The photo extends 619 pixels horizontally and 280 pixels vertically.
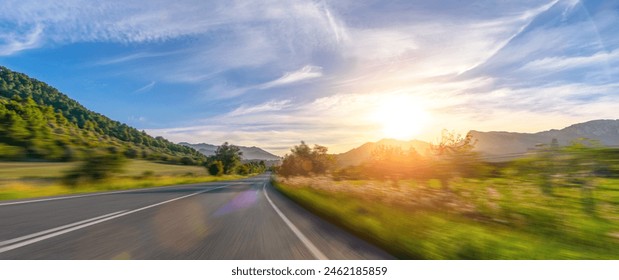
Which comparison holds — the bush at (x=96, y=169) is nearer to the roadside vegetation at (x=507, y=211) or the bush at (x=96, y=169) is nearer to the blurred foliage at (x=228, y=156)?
the roadside vegetation at (x=507, y=211)

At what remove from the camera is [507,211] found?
8656mm

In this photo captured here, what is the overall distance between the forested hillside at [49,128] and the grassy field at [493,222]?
1164 inches

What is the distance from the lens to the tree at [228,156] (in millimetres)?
123431

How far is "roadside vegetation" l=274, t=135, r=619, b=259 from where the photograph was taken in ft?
17.5

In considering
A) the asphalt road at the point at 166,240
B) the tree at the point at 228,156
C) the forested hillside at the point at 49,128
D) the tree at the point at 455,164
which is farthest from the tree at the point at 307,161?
the tree at the point at 228,156

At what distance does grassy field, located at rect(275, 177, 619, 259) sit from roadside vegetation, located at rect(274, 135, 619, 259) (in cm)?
2

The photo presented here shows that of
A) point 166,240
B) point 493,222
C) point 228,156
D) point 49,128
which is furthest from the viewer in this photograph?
point 228,156

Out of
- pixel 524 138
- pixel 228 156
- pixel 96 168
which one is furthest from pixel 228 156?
pixel 524 138

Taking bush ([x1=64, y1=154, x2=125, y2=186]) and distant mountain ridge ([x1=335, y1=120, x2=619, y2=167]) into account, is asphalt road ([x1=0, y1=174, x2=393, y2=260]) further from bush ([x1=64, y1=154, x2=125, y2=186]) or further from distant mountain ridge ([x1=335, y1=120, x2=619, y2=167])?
bush ([x1=64, y1=154, x2=125, y2=186])

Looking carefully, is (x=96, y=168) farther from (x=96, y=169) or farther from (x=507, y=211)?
(x=507, y=211)

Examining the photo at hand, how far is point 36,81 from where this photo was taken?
378 feet

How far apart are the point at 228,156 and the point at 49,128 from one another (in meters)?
66.6
